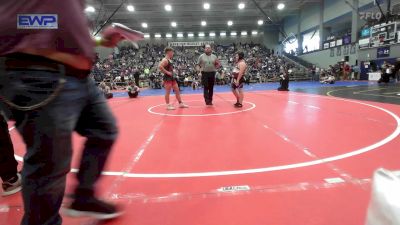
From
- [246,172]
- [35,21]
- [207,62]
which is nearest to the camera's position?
[35,21]

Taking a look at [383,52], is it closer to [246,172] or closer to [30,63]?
[246,172]

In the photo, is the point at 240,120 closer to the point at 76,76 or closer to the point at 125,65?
the point at 76,76

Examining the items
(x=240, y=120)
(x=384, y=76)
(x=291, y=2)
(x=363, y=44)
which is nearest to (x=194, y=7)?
(x=291, y=2)

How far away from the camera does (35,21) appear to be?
3.94ft

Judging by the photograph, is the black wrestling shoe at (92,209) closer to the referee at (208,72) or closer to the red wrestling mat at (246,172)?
the red wrestling mat at (246,172)

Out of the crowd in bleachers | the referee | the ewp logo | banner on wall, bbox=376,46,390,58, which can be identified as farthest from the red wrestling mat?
banner on wall, bbox=376,46,390,58

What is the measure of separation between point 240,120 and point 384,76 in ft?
50.3

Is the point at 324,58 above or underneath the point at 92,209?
above

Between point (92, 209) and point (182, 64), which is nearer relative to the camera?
point (92, 209)

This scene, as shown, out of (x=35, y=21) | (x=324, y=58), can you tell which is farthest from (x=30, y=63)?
(x=324, y=58)

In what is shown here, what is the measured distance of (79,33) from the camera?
131 cm

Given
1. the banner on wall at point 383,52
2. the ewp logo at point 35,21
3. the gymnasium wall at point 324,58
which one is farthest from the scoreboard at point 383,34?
the ewp logo at point 35,21

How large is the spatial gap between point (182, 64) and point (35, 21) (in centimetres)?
3204

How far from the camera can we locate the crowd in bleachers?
23.7 metres
